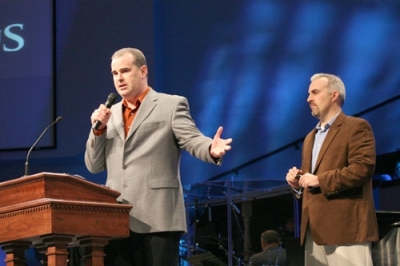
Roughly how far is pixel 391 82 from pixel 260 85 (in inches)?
50.3

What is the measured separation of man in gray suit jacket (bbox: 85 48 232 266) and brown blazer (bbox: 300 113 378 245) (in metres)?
0.83

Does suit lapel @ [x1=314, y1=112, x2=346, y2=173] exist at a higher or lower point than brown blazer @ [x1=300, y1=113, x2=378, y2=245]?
higher

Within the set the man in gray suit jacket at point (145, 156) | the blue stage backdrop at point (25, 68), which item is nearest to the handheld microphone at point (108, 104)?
the man in gray suit jacket at point (145, 156)

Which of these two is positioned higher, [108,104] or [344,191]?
[108,104]

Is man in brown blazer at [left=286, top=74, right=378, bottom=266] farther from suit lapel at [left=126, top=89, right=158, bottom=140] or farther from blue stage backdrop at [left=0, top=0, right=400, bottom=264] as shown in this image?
blue stage backdrop at [left=0, top=0, right=400, bottom=264]

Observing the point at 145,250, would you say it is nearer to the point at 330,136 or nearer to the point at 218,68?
the point at 330,136

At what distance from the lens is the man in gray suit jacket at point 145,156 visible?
10.4 feet

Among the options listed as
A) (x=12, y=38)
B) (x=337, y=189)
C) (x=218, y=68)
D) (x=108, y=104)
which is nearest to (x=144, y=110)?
(x=108, y=104)

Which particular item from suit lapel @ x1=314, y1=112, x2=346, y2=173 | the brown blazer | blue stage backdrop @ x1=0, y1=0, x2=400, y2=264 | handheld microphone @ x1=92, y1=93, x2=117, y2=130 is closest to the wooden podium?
handheld microphone @ x1=92, y1=93, x2=117, y2=130

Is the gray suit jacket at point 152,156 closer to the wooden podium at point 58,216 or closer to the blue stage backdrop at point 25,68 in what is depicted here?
the wooden podium at point 58,216

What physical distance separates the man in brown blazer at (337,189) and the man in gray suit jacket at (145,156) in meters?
0.82

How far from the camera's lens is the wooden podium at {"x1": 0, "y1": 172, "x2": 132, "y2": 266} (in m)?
2.81

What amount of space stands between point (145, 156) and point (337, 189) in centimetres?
101

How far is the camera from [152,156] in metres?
3.25
